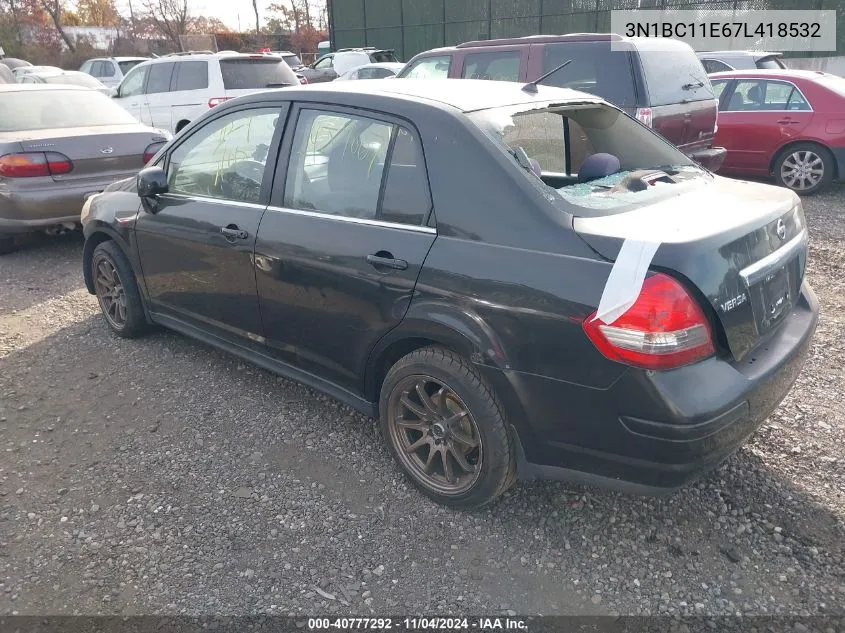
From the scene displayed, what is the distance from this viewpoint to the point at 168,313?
4.22 m

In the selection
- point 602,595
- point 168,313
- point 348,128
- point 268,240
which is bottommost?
point 602,595

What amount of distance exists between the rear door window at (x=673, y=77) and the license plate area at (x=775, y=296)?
423cm

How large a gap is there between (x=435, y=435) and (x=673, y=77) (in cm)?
558

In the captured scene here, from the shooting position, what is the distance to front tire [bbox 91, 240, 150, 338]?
4465 mm

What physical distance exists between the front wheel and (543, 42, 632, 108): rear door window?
3169 mm

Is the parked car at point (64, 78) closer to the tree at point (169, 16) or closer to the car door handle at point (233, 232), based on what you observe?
the car door handle at point (233, 232)

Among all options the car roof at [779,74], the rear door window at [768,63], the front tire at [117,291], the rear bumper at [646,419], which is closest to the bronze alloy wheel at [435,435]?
the rear bumper at [646,419]

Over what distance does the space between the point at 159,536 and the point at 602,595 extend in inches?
71.2

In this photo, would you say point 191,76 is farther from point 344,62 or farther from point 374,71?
point 344,62

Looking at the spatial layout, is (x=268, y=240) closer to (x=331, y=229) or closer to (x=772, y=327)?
(x=331, y=229)

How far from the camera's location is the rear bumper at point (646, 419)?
2211mm

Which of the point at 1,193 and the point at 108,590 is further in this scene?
the point at 1,193

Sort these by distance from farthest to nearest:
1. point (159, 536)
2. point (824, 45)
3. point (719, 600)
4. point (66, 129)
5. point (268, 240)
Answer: point (824, 45) → point (66, 129) → point (268, 240) → point (159, 536) → point (719, 600)

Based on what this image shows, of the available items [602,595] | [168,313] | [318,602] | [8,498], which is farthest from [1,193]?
[602,595]
